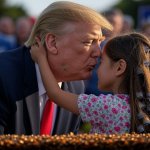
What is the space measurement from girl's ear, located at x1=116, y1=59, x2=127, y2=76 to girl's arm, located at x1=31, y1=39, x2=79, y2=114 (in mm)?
315

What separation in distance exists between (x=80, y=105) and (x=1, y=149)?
43.6 inches

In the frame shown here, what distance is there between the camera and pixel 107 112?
3.39 meters

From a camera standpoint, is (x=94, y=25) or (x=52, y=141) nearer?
(x=52, y=141)

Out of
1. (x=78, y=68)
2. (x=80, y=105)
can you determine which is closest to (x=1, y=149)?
(x=80, y=105)

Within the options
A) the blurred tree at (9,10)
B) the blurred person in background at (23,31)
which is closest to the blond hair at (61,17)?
the blurred person in background at (23,31)

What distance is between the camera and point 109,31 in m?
4.02

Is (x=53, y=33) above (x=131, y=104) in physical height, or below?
above

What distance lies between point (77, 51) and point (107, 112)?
586 mm

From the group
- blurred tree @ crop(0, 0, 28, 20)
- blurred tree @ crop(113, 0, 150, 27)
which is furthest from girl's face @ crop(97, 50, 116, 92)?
blurred tree @ crop(113, 0, 150, 27)

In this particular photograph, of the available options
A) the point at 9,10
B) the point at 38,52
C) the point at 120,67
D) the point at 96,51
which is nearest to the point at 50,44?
the point at 38,52

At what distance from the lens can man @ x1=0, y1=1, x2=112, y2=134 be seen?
3691 millimetres

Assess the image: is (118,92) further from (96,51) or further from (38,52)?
(38,52)

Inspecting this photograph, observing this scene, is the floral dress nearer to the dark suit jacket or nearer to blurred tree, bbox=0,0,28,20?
the dark suit jacket

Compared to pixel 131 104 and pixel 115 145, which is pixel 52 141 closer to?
pixel 115 145
